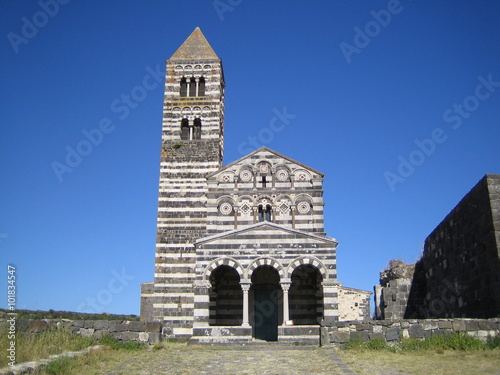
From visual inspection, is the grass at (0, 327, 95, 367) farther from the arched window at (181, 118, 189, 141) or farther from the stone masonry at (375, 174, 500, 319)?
the arched window at (181, 118, 189, 141)

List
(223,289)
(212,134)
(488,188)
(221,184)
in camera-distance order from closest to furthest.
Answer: (488,188), (223,289), (221,184), (212,134)

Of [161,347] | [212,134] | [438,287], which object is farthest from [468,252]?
Result: [212,134]

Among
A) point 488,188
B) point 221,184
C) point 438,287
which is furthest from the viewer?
point 221,184

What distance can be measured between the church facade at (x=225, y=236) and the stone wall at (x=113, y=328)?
21.9ft

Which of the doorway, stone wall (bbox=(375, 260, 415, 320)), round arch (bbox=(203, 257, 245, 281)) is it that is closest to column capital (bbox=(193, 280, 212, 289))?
round arch (bbox=(203, 257, 245, 281))

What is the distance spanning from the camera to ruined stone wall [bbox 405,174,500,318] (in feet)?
43.0

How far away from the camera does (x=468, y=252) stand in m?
14.8

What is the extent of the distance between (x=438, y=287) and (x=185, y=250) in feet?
49.0

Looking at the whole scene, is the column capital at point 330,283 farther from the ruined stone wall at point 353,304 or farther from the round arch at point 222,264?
the ruined stone wall at point 353,304

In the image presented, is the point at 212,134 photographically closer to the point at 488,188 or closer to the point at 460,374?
the point at 488,188

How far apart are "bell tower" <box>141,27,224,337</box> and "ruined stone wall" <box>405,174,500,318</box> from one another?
12.3 metres

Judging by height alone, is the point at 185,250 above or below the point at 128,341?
above

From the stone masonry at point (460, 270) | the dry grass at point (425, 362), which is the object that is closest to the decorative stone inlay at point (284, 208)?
the stone masonry at point (460, 270)

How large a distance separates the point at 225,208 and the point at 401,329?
15089mm
